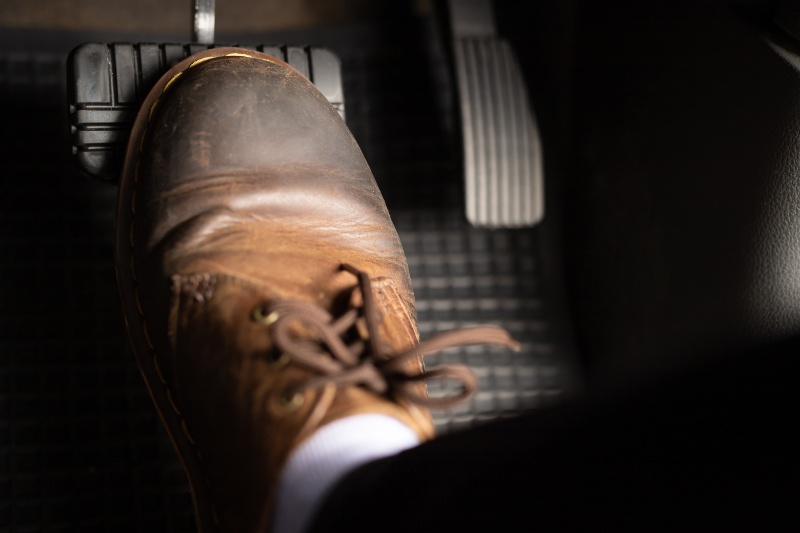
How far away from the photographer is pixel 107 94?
74 centimetres

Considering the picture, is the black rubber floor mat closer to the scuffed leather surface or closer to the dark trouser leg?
the scuffed leather surface

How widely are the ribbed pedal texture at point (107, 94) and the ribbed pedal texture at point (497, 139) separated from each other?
0.32 metres

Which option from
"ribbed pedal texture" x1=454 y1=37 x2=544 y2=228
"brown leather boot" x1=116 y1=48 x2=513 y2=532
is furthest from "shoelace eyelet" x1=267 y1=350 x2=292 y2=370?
"ribbed pedal texture" x1=454 y1=37 x2=544 y2=228

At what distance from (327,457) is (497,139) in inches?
18.4

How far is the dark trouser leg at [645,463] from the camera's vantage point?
0.40 metres

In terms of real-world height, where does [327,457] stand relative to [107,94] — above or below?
below

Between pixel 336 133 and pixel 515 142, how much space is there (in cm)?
25

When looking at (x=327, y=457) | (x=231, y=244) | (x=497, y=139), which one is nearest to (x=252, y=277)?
(x=231, y=244)

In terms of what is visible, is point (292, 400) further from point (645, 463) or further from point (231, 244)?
point (645, 463)

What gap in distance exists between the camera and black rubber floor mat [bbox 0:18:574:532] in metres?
0.82

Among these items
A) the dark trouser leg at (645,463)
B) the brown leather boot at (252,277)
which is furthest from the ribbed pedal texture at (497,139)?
the dark trouser leg at (645,463)

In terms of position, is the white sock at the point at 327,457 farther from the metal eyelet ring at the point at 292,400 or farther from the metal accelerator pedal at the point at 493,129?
the metal accelerator pedal at the point at 493,129

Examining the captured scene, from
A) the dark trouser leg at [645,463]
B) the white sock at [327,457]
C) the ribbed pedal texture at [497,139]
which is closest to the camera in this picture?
the dark trouser leg at [645,463]

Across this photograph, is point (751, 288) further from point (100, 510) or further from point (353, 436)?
point (100, 510)
